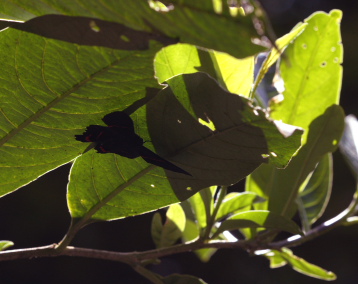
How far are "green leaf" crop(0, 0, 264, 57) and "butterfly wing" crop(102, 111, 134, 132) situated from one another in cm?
18

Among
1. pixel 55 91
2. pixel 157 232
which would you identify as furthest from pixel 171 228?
pixel 55 91

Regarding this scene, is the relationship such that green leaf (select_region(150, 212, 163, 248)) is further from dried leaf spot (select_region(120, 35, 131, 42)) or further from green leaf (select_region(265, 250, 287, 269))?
dried leaf spot (select_region(120, 35, 131, 42))

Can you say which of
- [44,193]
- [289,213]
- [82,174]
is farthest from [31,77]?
[44,193]

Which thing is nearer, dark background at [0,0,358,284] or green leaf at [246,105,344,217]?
green leaf at [246,105,344,217]

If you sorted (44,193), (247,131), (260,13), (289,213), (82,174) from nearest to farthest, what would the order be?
(260,13), (247,131), (82,174), (289,213), (44,193)

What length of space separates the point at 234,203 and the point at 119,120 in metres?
0.41

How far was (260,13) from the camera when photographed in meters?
0.48

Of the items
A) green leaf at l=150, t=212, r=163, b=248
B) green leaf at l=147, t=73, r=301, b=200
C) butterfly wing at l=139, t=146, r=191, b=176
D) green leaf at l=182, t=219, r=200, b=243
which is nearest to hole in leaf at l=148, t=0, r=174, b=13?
green leaf at l=147, t=73, r=301, b=200

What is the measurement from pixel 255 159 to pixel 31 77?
1.10ft

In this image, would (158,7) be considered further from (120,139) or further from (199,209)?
(199,209)

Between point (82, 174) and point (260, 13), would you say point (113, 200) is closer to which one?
point (82, 174)

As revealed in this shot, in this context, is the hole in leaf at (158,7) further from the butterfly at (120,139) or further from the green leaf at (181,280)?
the green leaf at (181,280)

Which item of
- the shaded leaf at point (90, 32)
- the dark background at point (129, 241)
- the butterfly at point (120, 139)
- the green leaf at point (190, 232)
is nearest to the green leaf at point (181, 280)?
the green leaf at point (190, 232)

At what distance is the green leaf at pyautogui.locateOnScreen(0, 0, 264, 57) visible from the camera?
19.9 inches
